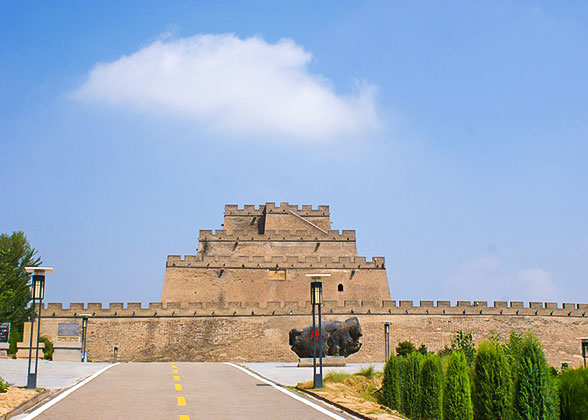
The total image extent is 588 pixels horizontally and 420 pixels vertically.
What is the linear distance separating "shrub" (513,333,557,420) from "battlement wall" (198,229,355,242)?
36419 mm

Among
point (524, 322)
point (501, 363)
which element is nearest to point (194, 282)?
point (524, 322)

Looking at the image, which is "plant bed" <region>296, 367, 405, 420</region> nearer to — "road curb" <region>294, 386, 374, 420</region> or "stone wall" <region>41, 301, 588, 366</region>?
"road curb" <region>294, 386, 374, 420</region>

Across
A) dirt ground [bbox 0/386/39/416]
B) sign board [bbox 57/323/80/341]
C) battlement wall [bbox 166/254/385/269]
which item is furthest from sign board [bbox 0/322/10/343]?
dirt ground [bbox 0/386/39/416]

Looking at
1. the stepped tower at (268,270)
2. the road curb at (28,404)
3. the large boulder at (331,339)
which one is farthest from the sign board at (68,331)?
the road curb at (28,404)

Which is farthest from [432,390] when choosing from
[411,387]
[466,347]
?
[466,347]

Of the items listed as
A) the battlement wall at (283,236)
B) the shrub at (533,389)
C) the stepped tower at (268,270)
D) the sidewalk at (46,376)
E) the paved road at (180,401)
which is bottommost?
the sidewalk at (46,376)

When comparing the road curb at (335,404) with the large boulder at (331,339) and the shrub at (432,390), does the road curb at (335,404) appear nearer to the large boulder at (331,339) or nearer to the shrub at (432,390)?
the shrub at (432,390)

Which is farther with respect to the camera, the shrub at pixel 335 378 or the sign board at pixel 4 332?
the sign board at pixel 4 332

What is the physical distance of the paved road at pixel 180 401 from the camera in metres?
10.8

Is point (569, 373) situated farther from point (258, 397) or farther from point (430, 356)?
point (258, 397)

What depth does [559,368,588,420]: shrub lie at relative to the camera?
1121 centimetres

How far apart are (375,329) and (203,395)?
25.7m

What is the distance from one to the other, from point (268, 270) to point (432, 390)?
30.7 m

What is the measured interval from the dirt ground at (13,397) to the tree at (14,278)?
3465cm
